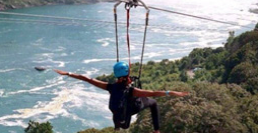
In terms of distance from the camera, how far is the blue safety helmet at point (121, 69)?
12.5 feet

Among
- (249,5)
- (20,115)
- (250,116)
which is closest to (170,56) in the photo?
(20,115)

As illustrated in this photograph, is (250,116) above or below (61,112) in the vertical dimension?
above

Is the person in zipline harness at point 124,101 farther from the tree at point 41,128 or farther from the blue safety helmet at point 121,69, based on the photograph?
the tree at point 41,128

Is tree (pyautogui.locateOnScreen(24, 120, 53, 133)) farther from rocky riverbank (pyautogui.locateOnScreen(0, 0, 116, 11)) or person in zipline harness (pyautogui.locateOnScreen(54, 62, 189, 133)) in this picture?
rocky riverbank (pyautogui.locateOnScreen(0, 0, 116, 11))

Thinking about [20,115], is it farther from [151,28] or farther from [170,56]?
[151,28]

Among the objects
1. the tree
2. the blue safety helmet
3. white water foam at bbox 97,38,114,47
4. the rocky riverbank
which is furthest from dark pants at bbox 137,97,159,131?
the rocky riverbank

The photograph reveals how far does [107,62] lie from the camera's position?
33.9m

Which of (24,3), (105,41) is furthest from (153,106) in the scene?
(24,3)

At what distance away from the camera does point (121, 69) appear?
3820 millimetres

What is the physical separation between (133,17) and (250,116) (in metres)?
32.3

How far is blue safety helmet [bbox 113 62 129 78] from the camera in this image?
380cm

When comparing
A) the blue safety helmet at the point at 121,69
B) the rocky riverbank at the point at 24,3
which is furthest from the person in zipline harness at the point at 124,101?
the rocky riverbank at the point at 24,3

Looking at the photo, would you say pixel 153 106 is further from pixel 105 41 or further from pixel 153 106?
pixel 105 41

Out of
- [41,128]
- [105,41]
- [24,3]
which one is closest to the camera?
[41,128]
